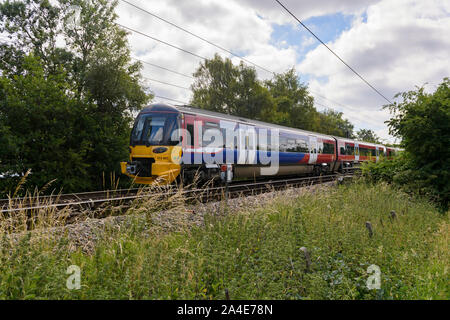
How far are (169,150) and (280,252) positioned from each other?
20.2 ft

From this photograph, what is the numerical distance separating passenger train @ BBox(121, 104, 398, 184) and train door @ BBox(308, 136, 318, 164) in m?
2.98

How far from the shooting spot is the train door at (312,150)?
17870 millimetres

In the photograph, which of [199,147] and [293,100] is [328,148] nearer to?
[199,147]

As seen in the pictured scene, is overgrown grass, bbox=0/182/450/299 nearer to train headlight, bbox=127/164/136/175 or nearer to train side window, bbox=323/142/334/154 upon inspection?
train headlight, bbox=127/164/136/175

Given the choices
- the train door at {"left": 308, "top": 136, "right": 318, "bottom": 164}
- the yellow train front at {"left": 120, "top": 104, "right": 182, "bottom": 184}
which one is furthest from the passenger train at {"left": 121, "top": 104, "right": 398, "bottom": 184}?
the train door at {"left": 308, "top": 136, "right": 318, "bottom": 164}

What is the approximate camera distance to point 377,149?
28125mm

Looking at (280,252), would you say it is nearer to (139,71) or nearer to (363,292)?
(363,292)

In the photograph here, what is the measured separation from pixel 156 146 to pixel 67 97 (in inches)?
361

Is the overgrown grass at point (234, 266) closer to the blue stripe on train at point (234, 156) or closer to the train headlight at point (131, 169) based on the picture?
the blue stripe on train at point (234, 156)

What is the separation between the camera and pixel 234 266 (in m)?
3.68

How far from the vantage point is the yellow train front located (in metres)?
9.37

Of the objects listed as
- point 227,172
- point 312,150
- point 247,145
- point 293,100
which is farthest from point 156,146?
point 293,100

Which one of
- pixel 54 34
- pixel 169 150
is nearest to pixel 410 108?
pixel 169 150

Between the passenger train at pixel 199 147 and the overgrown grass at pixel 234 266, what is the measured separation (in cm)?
302
